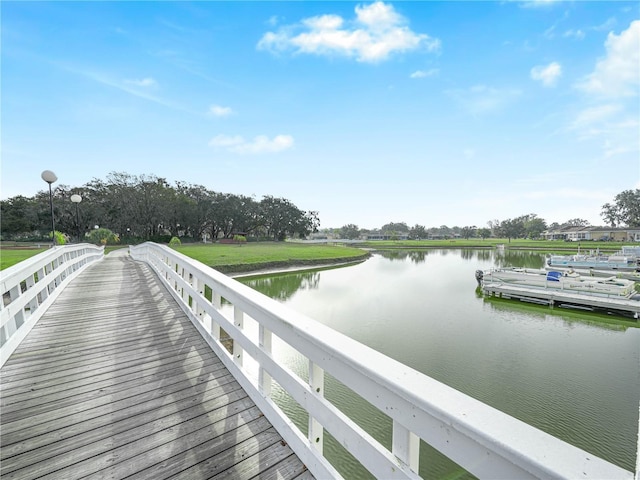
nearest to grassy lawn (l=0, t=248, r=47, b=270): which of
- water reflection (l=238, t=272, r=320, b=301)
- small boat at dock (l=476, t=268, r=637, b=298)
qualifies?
water reflection (l=238, t=272, r=320, b=301)

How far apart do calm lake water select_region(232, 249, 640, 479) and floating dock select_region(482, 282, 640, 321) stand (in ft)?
1.68

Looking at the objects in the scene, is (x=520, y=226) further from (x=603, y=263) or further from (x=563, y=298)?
(x=563, y=298)

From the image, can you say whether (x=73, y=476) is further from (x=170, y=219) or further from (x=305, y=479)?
(x=170, y=219)

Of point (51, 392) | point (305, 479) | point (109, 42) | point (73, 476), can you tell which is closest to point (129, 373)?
point (51, 392)

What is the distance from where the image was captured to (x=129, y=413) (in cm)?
219

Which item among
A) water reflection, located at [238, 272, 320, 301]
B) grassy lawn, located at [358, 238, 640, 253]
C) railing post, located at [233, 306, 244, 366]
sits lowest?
water reflection, located at [238, 272, 320, 301]

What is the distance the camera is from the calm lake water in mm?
4320

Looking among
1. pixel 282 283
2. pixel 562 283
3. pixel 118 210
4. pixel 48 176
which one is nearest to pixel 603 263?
pixel 562 283

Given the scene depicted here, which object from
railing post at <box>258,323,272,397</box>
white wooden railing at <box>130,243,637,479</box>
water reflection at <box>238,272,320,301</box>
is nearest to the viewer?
white wooden railing at <box>130,243,637,479</box>

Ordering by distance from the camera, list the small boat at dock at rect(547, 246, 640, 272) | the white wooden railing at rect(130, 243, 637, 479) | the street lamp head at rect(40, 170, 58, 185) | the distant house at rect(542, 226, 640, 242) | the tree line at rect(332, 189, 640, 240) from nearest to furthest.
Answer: the white wooden railing at rect(130, 243, 637, 479) → the street lamp head at rect(40, 170, 58, 185) → the small boat at dock at rect(547, 246, 640, 272) → the distant house at rect(542, 226, 640, 242) → the tree line at rect(332, 189, 640, 240)

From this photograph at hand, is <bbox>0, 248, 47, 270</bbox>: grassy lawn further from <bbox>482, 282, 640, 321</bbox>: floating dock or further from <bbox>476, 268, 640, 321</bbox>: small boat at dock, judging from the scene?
<bbox>476, 268, 640, 321</bbox>: small boat at dock

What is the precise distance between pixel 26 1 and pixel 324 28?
277 inches

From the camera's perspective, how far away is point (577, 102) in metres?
10.2

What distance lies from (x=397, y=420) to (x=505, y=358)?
758cm
